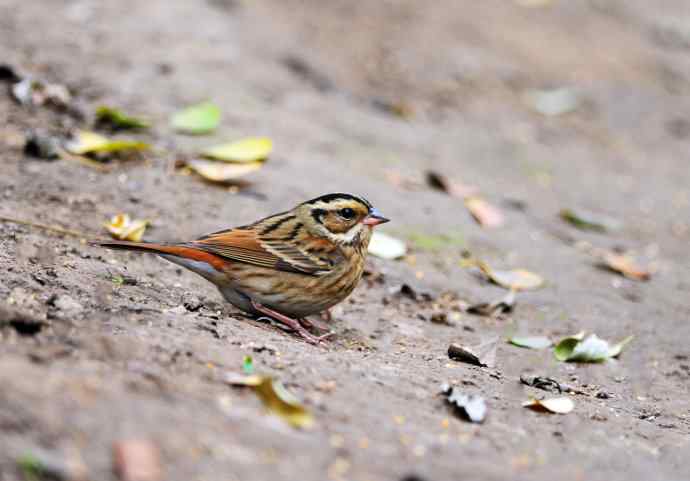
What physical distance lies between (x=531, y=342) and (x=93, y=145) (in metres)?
3.43

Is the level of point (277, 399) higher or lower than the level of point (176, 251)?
higher

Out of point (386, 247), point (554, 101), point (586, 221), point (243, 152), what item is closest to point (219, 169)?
point (243, 152)

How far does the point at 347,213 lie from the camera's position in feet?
19.2

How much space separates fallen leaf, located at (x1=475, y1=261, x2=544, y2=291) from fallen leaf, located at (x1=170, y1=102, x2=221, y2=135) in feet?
8.19

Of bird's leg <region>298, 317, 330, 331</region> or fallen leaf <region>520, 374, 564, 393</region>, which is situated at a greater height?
fallen leaf <region>520, 374, 564, 393</region>

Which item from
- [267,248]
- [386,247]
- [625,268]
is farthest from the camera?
[625,268]

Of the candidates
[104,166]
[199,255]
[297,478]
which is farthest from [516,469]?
[104,166]

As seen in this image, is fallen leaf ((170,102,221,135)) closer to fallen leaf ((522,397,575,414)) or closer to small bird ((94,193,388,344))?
small bird ((94,193,388,344))

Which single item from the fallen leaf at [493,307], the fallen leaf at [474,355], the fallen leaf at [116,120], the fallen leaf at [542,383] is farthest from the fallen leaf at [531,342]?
the fallen leaf at [116,120]

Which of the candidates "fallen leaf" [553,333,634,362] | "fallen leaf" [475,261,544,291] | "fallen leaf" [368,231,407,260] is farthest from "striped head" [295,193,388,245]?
"fallen leaf" [475,261,544,291]

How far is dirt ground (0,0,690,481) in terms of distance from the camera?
3715mm

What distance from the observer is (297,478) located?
343 centimetres

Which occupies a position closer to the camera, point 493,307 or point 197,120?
point 493,307

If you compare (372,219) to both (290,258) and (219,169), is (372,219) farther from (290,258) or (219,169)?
(219,169)
